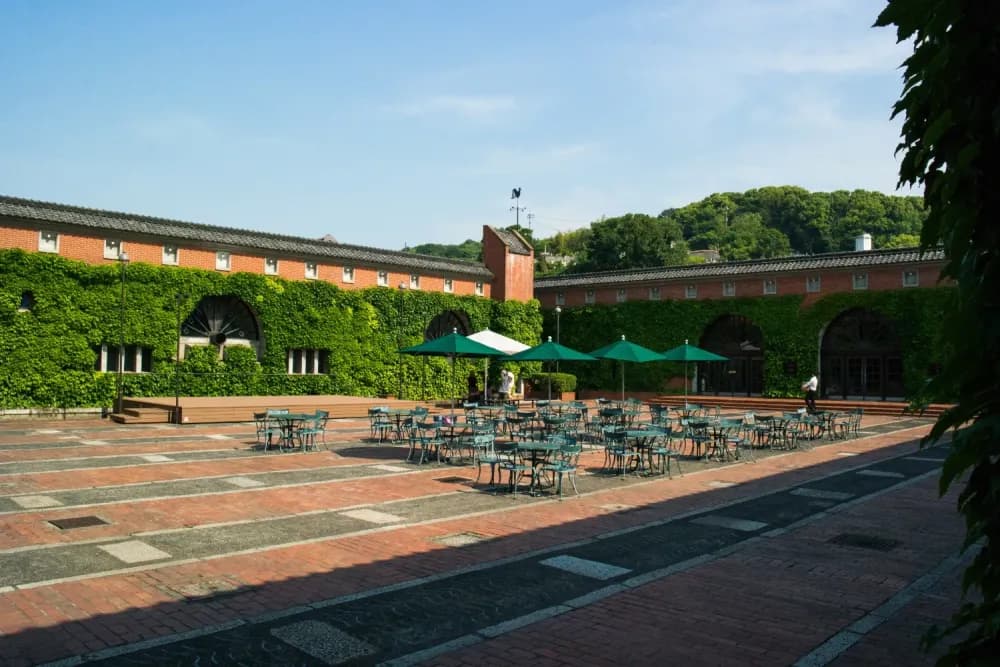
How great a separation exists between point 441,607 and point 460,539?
2.66 meters

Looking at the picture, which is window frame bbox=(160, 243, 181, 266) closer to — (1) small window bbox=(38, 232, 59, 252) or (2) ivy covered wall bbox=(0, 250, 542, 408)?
(2) ivy covered wall bbox=(0, 250, 542, 408)

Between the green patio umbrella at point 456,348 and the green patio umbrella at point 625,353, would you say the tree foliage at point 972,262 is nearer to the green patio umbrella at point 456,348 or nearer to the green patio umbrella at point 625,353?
the green patio umbrella at point 456,348

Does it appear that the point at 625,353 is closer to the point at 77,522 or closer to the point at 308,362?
the point at 77,522

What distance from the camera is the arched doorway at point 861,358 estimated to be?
35.3m

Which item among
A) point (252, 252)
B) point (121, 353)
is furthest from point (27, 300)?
point (252, 252)

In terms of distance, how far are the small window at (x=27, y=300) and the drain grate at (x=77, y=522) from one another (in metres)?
19.0

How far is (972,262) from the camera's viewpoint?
8.38 ft

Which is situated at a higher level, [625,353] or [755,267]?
[755,267]

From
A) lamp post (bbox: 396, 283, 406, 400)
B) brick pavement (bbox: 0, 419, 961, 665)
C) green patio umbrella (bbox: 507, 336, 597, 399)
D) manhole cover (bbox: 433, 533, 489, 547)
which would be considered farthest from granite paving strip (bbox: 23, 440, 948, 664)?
lamp post (bbox: 396, 283, 406, 400)

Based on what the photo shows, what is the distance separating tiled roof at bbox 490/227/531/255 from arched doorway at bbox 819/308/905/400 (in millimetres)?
17715

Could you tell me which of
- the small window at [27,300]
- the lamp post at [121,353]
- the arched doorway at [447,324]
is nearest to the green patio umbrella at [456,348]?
the lamp post at [121,353]

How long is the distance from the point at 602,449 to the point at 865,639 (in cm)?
1312

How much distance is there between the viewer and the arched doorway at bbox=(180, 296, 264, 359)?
100 ft

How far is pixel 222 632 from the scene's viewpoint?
6.08 meters
